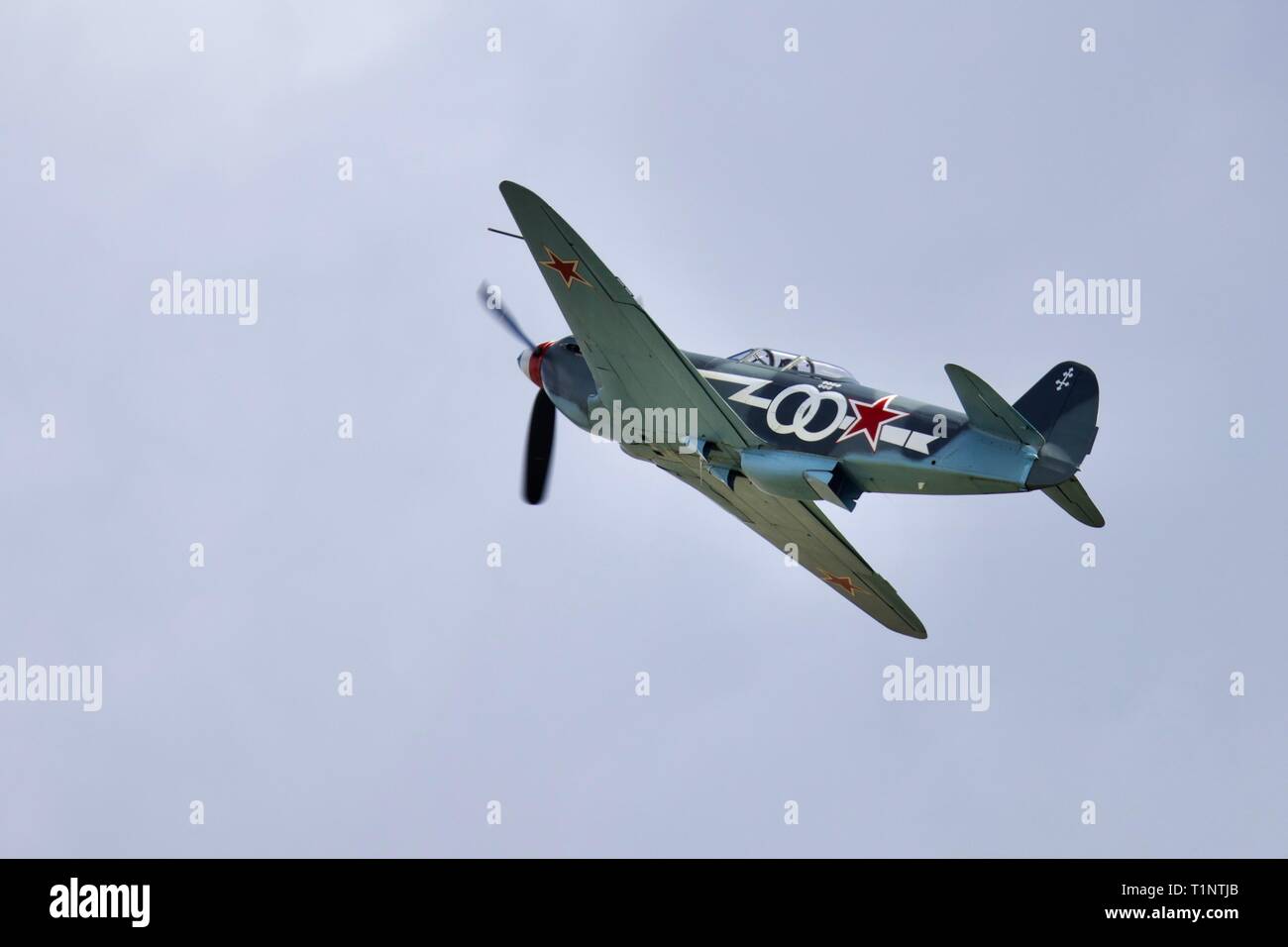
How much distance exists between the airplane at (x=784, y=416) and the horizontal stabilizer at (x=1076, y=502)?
0.02 m

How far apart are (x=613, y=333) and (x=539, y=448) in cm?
357

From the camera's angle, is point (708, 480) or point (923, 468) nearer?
point (923, 468)

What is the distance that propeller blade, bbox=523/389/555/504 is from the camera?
26109 millimetres

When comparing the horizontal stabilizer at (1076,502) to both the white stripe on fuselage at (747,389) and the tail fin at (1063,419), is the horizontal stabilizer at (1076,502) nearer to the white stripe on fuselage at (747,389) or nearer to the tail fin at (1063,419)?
the tail fin at (1063,419)

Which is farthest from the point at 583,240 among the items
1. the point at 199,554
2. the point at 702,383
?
the point at 199,554

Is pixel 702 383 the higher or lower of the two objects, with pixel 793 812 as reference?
higher

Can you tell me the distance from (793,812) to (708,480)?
468cm

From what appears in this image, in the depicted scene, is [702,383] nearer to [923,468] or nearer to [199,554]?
[923,468]

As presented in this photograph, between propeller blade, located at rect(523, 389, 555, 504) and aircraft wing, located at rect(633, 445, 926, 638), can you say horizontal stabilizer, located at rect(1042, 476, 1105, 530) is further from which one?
propeller blade, located at rect(523, 389, 555, 504)

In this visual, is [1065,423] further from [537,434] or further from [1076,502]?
[537,434]

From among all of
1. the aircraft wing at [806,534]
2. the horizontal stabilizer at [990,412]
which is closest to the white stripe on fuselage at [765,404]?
the horizontal stabilizer at [990,412]

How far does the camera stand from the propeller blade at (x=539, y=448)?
2611 cm

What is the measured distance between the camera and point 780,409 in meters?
23.6
